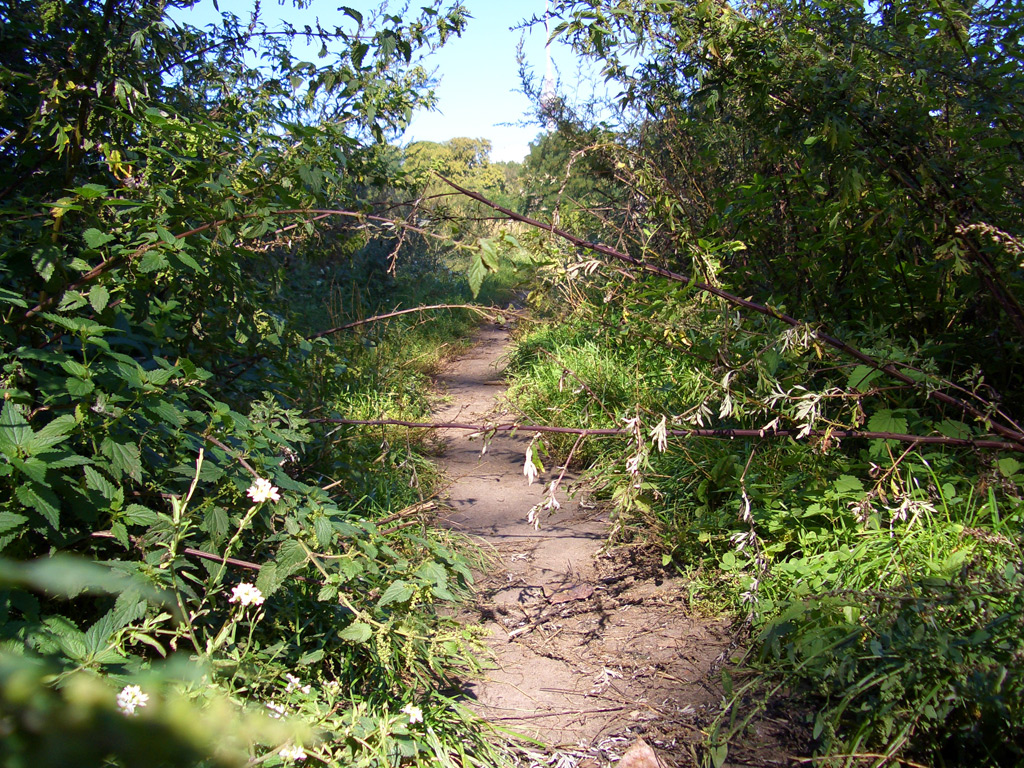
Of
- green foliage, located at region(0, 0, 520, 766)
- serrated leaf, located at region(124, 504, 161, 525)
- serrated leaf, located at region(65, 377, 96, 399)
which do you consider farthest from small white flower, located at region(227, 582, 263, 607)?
serrated leaf, located at region(65, 377, 96, 399)

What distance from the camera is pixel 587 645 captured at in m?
2.84

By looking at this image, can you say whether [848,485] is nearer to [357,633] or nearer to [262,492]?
[357,633]

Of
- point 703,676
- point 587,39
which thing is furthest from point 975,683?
point 587,39

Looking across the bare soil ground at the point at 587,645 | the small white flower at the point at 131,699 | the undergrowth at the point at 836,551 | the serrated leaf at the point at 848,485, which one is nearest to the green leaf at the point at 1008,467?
the undergrowth at the point at 836,551

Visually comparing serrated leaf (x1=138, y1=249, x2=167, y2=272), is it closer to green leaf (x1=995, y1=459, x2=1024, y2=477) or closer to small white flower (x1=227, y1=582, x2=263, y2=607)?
small white flower (x1=227, y1=582, x2=263, y2=607)

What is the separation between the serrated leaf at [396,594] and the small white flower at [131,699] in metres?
0.62

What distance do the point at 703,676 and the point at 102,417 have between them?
2105mm

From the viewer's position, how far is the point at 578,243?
7.61 feet

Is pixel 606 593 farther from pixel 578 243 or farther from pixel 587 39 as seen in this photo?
pixel 587 39

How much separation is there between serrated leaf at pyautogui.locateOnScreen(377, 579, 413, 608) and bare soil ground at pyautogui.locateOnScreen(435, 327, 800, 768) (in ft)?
2.34

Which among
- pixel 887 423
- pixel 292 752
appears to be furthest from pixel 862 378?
pixel 292 752

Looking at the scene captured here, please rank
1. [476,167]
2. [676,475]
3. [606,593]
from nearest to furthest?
1. [606,593]
2. [676,475]
3. [476,167]

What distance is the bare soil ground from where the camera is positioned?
2262mm

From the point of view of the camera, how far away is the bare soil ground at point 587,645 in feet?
7.42
